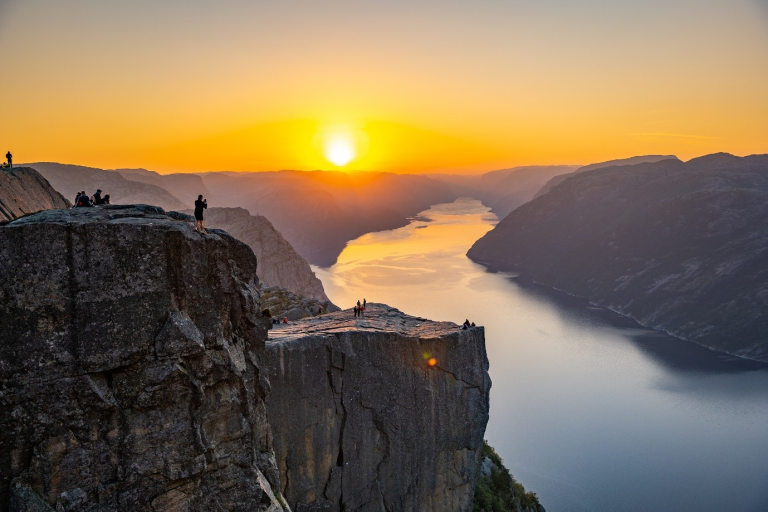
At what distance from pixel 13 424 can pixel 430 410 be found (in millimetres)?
20322

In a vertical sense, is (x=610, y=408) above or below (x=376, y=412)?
below

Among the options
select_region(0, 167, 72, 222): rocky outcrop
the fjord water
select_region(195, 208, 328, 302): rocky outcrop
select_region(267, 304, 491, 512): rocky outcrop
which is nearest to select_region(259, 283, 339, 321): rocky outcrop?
select_region(267, 304, 491, 512): rocky outcrop

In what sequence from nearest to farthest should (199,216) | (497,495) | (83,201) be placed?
(199,216), (83,201), (497,495)

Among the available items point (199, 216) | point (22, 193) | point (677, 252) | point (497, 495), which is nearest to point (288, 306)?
point (22, 193)

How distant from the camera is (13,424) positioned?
10977 millimetres

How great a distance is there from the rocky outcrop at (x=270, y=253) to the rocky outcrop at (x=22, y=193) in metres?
59.6

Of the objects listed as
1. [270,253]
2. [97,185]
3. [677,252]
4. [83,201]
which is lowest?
[677,252]

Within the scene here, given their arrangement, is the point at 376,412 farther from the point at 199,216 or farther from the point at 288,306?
the point at 288,306

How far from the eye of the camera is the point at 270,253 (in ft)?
306

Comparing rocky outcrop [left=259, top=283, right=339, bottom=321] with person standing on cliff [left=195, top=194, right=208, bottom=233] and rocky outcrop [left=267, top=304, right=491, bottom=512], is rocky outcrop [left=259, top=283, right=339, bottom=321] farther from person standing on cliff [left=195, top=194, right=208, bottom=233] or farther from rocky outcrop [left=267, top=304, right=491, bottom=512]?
person standing on cliff [left=195, top=194, right=208, bottom=233]

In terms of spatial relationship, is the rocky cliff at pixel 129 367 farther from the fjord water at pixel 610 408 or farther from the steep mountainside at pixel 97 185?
the steep mountainside at pixel 97 185

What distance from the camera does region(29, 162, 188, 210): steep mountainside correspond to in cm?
13912

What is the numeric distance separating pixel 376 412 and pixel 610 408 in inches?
2432

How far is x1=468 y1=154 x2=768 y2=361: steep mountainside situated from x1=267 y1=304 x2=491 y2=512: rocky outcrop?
102 metres
